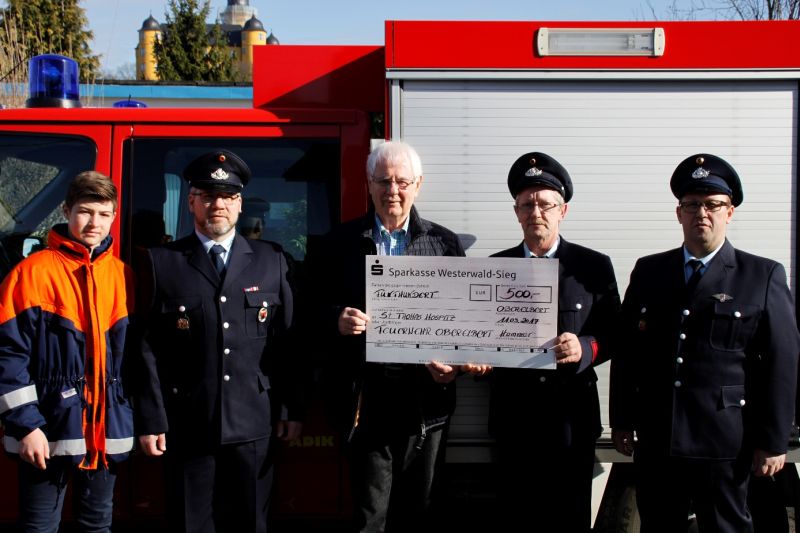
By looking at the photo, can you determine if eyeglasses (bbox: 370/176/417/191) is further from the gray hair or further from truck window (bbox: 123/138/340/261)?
truck window (bbox: 123/138/340/261)

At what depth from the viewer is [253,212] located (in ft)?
10.4

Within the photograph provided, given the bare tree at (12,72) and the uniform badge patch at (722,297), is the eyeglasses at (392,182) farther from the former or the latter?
the bare tree at (12,72)

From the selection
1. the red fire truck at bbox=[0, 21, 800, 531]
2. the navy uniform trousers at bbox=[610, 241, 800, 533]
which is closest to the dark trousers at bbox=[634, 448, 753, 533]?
the navy uniform trousers at bbox=[610, 241, 800, 533]

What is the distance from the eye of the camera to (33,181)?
3172 millimetres

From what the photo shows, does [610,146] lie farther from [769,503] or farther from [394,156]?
[769,503]

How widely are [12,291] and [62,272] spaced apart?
18 centimetres

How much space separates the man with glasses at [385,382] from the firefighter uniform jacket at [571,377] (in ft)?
0.68

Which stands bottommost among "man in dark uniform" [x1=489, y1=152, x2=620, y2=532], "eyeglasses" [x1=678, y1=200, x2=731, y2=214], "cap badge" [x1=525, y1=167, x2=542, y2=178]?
"man in dark uniform" [x1=489, y1=152, x2=620, y2=532]

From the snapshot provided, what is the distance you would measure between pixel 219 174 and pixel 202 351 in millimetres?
678

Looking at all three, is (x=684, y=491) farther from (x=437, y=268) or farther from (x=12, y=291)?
(x=12, y=291)

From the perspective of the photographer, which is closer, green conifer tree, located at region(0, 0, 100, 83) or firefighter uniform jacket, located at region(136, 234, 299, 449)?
firefighter uniform jacket, located at region(136, 234, 299, 449)

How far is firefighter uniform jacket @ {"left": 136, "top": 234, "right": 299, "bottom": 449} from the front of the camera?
2.61 metres

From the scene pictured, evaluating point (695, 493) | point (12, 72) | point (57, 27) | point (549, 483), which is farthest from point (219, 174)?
point (57, 27)

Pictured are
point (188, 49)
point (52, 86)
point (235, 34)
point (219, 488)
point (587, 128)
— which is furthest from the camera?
point (235, 34)
